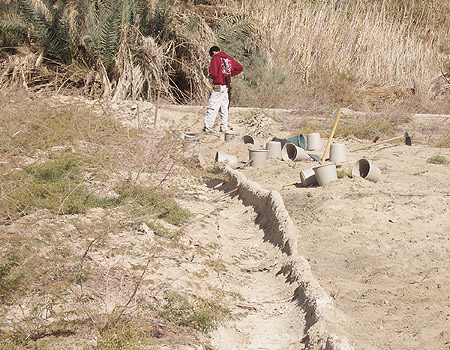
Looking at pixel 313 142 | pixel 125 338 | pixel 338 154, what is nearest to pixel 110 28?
pixel 313 142

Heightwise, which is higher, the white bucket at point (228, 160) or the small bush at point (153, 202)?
the small bush at point (153, 202)

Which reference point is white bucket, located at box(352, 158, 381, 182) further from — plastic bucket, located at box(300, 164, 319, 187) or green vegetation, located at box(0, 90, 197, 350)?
green vegetation, located at box(0, 90, 197, 350)

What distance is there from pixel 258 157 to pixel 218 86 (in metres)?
3.01

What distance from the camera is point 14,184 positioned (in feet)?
20.1

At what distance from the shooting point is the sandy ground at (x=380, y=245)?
164 inches

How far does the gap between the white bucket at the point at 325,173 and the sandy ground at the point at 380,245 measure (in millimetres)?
83

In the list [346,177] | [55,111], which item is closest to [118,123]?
[55,111]

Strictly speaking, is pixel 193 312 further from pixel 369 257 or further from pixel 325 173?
pixel 325 173

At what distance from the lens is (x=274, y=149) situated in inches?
381

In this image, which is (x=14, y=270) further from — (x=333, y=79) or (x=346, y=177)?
(x=333, y=79)

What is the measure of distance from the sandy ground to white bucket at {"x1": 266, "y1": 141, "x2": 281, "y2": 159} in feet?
0.73

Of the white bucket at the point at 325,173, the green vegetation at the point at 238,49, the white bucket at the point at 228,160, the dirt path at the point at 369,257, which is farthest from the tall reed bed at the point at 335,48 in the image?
the white bucket at the point at 325,173

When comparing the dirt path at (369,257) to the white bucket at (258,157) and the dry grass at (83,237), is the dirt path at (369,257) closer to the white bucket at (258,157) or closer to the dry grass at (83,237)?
the white bucket at (258,157)

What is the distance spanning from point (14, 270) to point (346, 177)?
4703 mm
